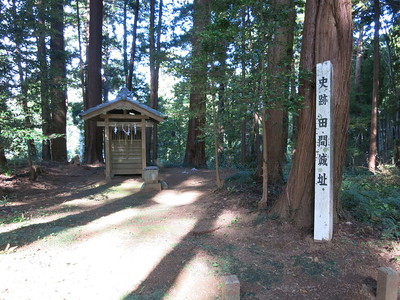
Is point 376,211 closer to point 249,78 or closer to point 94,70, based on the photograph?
point 249,78

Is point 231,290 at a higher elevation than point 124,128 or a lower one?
lower

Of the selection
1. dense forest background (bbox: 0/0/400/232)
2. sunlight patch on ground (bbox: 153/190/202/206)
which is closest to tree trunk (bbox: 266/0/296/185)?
dense forest background (bbox: 0/0/400/232)

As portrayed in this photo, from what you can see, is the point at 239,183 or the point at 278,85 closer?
the point at 278,85

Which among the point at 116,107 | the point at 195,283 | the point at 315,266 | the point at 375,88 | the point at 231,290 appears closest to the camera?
the point at 231,290

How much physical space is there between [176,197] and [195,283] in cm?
456

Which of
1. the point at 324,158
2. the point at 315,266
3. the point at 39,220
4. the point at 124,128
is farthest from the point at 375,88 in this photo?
the point at 39,220

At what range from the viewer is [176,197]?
7.68 metres

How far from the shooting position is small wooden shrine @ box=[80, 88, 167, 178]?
371 inches

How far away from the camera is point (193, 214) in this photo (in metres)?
5.72

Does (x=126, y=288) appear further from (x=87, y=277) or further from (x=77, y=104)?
(x=77, y=104)

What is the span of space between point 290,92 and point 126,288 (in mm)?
3810

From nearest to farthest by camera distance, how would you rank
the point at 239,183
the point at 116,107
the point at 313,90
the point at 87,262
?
the point at 87,262 < the point at 313,90 < the point at 239,183 < the point at 116,107

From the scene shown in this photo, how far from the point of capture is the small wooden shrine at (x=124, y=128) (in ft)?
30.9

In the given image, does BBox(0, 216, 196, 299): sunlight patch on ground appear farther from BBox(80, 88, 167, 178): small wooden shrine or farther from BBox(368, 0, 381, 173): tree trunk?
BBox(368, 0, 381, 173): tree trunk
